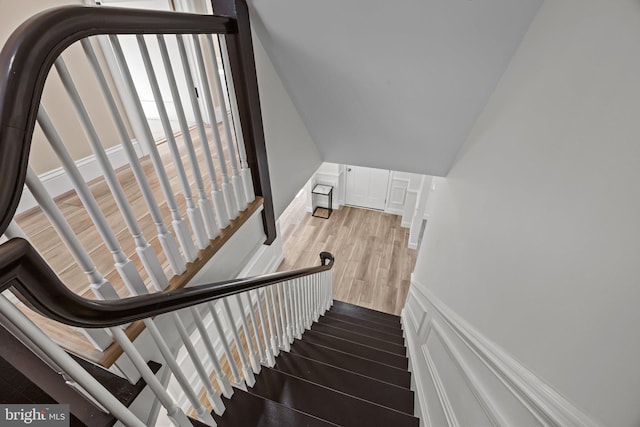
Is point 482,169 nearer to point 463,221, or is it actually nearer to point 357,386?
point 463,221

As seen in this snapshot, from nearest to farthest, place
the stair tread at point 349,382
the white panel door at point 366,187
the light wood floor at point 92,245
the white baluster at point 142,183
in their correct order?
the white baluster at point 142,183 → the light wood floor at point 92,245 → the stair tread at point 349,382 → the white panel door at point 366,187

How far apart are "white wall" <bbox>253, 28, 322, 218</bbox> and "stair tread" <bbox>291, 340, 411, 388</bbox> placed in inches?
44.7

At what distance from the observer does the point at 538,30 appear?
1.10 metres

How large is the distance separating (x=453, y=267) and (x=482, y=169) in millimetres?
628

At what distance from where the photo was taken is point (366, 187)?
6645 millimetres

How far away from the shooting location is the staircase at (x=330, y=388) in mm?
1360

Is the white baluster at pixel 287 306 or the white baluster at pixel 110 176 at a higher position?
the white baluster at pixel 287 306

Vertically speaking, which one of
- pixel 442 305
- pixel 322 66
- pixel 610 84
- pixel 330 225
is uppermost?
pixel 330 225

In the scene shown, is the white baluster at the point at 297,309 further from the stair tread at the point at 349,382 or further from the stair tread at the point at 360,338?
the stair tread at the point at 360,338

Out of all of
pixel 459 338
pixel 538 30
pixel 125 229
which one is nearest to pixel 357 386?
pixel 459 338

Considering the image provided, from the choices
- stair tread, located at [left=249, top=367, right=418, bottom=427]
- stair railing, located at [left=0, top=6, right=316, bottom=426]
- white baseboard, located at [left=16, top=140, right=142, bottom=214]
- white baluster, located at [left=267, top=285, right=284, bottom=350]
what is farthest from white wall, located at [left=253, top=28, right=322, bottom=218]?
stair tread, located at [left=249, top=367, right=418, bottom=427]

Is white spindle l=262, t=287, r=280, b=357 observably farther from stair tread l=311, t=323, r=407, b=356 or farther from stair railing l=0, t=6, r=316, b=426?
stair tread l=311, t=323, r=407, b=356

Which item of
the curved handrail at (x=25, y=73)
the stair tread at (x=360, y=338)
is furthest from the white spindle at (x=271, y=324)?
the curved handrail at (x=25, y=73)

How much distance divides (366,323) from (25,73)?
3.59m
